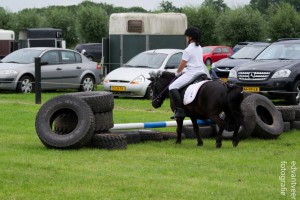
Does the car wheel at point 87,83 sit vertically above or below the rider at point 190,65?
below

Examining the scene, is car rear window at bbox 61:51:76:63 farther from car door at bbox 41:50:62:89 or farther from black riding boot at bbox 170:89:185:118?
black riding boot at bbox 170:89:185:118

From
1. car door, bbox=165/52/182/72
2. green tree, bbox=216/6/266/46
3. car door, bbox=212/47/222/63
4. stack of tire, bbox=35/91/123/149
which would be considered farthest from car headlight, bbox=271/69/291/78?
green tree, bbox=216/6/266/46

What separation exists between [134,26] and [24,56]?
734 centimetres

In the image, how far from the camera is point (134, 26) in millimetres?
32250

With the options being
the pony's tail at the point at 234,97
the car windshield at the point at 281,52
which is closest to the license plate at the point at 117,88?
the car windshield at the point at 281,52

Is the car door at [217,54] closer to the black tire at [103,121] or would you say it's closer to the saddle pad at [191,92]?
the saddle pad at [191,92]

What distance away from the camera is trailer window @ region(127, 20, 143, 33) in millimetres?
32250

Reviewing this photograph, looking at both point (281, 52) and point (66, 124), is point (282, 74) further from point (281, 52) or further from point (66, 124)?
A: point (66, 124)

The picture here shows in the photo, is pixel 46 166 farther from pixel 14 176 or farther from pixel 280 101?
pixel 280 101

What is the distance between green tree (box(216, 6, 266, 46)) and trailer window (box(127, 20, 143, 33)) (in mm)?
39894

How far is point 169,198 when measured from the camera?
8.30 meters

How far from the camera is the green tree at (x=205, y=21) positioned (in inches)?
2916

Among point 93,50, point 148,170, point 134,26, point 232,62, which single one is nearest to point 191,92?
point 148,170

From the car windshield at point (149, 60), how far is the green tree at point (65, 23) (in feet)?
172
